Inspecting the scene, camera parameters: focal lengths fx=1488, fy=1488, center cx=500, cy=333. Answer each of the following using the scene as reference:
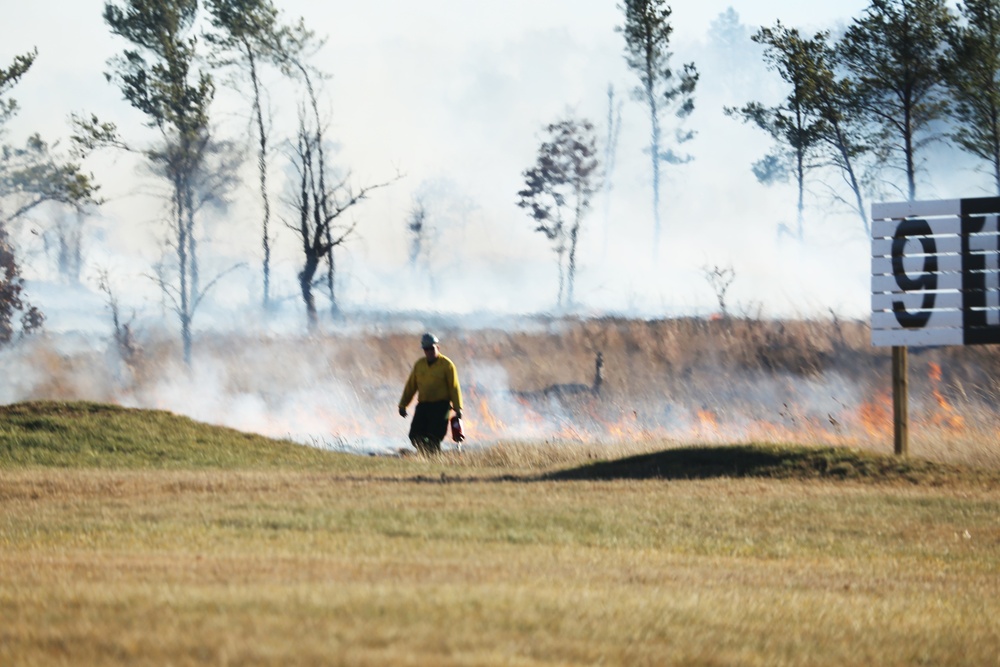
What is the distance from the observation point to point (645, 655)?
7.75 meters

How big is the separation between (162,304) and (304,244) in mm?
5395

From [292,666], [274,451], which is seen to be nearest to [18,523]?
[292,666]

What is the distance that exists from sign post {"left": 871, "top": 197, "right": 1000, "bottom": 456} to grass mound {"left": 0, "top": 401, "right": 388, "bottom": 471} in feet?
27.2

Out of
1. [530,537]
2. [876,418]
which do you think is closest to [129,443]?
[530,537]

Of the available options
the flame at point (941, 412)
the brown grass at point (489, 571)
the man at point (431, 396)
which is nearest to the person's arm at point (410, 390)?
the man at point (431, 396)

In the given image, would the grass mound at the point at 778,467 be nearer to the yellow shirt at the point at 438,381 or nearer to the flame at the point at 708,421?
the yellow shirt at the point at 438,381

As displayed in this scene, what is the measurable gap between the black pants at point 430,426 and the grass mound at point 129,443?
3.04 ft

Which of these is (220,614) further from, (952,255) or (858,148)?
(858,148)

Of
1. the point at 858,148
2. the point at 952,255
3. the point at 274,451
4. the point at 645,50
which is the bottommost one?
the point at 274,451

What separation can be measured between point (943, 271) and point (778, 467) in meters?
4.23

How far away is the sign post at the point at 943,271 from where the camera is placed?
70.8 feet

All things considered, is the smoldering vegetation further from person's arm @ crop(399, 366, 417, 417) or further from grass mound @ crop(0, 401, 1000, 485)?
person's arm @ crop(399, 366, 417, 417)

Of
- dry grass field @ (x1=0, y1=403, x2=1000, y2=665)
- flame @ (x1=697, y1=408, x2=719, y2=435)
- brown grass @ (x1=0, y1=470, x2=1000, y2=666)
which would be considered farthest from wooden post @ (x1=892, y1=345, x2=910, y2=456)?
flame @ (x1=697, y1=408, x2=719, y2=435)

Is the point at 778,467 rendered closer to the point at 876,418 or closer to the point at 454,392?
the point at 454,392
